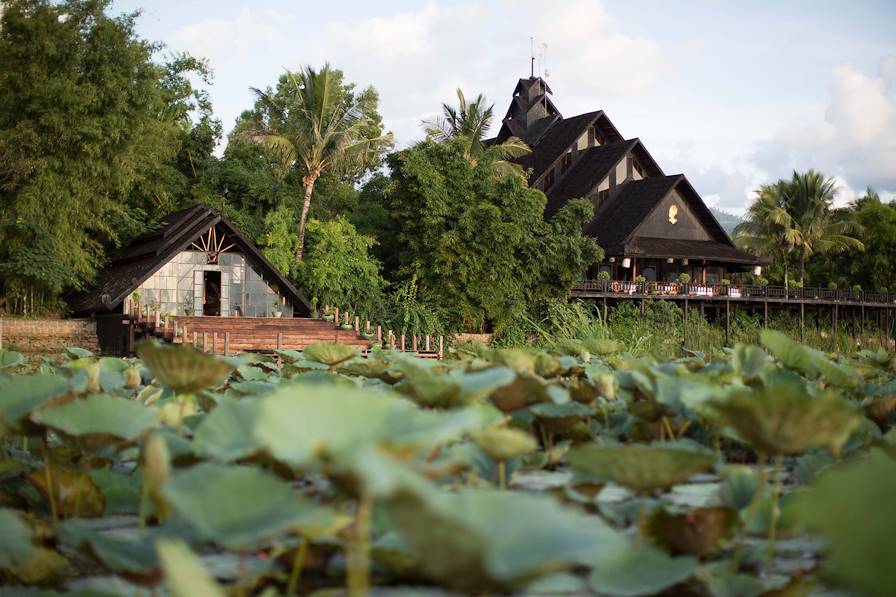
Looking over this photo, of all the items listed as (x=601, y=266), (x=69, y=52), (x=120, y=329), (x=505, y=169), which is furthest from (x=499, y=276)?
(x=69, y=52)

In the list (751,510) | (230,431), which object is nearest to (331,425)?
(230,431)

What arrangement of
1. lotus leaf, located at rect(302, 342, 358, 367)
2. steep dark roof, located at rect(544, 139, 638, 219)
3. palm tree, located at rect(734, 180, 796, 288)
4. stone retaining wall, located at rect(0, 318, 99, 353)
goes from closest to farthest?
lotus leaf, located at rect(302, 342, 358, 367)
stone retaining wall, located at rect(0, 318, 99, 353)
steep dark roof, located at rect(544, 139, 638, 219)
palm tree, located at rect(734, 180, 796, 288)

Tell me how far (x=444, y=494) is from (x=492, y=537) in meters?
0.11

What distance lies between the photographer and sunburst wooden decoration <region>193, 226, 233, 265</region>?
2002 cm

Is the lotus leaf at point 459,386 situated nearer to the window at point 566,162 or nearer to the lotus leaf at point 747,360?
the lotus leaf at point 747,360

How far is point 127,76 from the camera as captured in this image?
19797 millimetres

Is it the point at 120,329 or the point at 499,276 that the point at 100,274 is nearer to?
the point at 120,329

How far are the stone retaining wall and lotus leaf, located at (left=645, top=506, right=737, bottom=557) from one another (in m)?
19.1

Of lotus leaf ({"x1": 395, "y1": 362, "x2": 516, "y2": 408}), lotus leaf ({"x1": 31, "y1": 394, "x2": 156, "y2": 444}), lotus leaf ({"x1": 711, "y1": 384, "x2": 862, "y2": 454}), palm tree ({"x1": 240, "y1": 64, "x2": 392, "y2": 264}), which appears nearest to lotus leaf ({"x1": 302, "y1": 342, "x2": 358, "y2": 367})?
lotus leaf ({"x1": 395, "y1": 362, "x2": 516, "y2": 408})

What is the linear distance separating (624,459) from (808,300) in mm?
28988

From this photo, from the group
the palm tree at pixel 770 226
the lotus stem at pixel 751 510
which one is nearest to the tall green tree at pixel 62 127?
the lotus stem at pixel 751 510

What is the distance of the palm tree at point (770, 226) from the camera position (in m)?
34.6

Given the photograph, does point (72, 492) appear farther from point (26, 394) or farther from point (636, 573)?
point (636, 573)

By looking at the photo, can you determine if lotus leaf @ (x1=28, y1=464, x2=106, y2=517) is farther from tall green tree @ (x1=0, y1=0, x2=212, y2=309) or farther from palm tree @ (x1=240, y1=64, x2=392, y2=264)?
palm tree @ (x1=240, y1=64, x2=392, y2=264)
